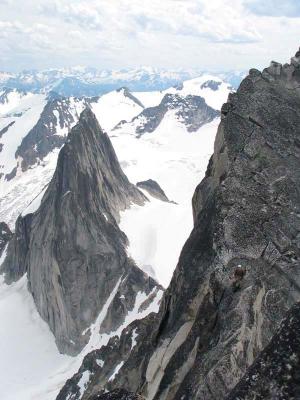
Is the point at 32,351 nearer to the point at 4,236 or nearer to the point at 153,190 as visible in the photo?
the point at 4,236

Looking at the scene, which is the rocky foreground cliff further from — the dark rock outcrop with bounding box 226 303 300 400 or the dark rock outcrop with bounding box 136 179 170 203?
the dark rock outcrop with bounding box 136 179 170 203

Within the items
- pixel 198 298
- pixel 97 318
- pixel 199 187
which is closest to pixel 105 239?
pixel 97 318

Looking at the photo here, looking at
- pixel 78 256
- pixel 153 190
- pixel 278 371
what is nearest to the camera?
pixel 278 371

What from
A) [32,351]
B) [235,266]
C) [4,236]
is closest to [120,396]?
[235,266]

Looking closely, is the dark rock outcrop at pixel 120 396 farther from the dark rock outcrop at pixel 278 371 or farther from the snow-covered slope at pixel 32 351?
the snow-covered slope at pixel 32 351

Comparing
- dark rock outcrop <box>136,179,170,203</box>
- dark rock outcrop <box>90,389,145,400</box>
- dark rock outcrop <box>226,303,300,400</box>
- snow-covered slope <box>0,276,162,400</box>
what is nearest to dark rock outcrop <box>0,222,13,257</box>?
snow-covered slope <box>0,276,162,400</box>

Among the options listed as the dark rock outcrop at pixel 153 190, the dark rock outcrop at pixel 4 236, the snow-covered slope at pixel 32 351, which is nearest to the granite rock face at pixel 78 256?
the snow-covered slope at pixel 32 351

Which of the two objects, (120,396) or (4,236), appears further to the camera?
(4,236)
